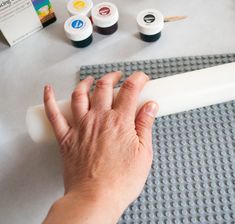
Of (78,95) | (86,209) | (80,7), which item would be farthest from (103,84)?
(80,7)

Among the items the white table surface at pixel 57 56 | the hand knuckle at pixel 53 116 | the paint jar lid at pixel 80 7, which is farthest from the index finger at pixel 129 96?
the paint jar lid at pixel 80 7

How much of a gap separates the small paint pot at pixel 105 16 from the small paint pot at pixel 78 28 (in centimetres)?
3

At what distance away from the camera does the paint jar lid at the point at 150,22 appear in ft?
2.53

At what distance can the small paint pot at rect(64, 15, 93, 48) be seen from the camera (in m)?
0.78

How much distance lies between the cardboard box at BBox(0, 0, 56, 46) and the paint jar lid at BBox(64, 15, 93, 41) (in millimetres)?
96

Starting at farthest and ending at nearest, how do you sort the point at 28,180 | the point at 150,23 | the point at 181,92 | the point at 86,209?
the point at 150,23
the point at 28,180
the point at 181,92
the point at 86,209

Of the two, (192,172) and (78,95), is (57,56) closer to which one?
(78,95)

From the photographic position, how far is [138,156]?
19.9 inches

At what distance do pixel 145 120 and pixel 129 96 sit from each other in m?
0.05

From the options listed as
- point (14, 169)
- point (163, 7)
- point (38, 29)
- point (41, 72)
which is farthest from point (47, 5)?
point (14, 169)

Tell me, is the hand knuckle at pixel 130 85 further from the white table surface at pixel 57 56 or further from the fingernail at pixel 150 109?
the white table surface at pixel 57 56

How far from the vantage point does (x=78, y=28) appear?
78cm

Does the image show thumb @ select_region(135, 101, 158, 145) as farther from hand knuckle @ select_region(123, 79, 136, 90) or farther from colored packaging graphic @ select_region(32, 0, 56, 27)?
colored packaging graphic @ select_region(32, 0, 56, 27)

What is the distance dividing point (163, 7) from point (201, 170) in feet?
1.59
